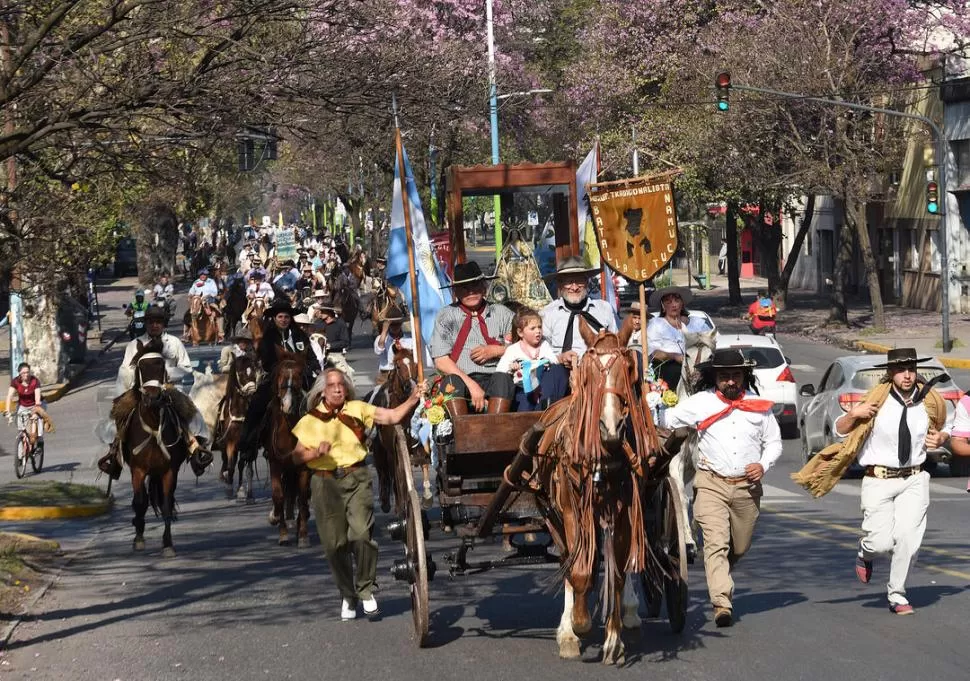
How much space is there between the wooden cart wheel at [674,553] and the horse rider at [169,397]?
6.82 m

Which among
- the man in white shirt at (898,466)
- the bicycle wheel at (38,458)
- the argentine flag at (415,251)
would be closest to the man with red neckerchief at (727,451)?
the man in white shirt at (898,466)

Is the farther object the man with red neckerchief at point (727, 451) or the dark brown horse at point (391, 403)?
the dark brown horse at point (391, 403)

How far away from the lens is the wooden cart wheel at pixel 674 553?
9.84 m

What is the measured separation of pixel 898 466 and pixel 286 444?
6.29 metres

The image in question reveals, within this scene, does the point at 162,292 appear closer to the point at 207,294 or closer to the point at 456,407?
the point at 207,294

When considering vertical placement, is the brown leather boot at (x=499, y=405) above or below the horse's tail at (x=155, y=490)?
above

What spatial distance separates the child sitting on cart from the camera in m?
11.4

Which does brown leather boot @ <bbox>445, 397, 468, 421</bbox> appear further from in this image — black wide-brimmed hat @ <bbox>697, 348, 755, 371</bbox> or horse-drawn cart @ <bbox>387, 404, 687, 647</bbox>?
black wide-brimmed hat @ <bbox>697, 348, 755, 371</bbox>

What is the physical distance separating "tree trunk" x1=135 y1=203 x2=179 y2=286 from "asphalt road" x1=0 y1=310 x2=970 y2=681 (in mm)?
58340

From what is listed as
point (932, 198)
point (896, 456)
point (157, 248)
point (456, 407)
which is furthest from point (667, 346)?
point (157, 248)

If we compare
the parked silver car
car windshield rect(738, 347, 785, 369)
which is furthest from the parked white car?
the parked silver car

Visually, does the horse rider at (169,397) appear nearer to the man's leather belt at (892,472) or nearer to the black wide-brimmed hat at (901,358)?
the man's leather belt at (892,472)

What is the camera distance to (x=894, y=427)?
1123cm

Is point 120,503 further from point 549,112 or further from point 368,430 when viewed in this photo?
point 549,112
